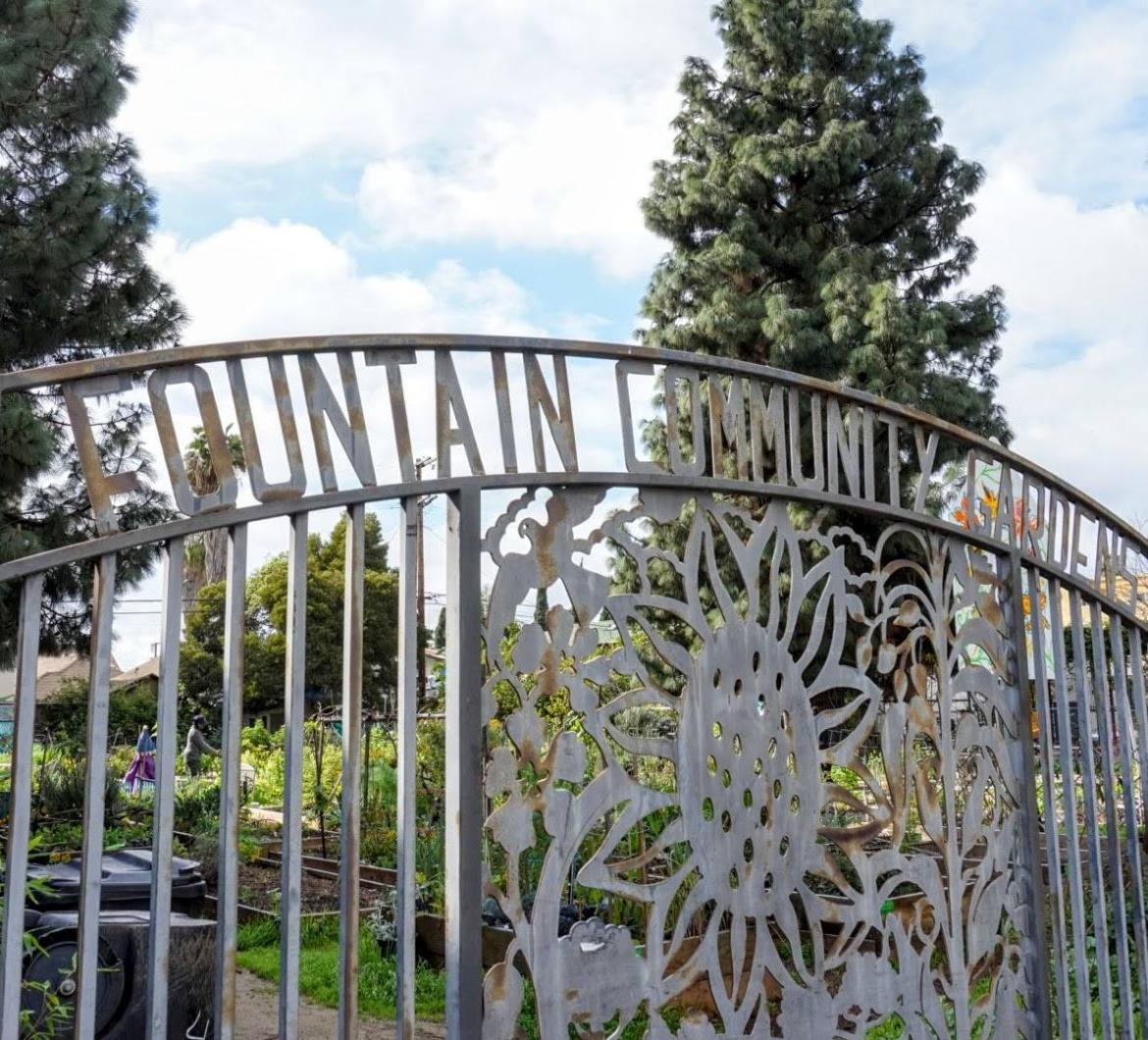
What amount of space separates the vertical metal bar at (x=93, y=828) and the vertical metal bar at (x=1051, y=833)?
2474 mm

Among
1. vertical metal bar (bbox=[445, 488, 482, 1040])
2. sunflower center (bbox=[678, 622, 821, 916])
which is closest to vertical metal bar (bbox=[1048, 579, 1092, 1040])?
sunflower center (bbox=[678, 622, 821, 916])

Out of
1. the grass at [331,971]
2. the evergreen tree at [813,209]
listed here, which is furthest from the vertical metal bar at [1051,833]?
the evergreen tree at [813,209]

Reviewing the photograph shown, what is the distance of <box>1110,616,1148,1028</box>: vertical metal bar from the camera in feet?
11.8

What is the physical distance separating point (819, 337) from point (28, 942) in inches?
395

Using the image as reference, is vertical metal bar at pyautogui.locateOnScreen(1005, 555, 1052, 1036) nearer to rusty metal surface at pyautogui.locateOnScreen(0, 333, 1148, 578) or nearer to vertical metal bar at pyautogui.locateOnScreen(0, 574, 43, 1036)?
rusty metal surface at pyautogui.locateOnScreen(0, 333, 1148, 578)

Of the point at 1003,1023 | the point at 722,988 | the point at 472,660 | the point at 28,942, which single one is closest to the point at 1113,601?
the point at 1003,1023

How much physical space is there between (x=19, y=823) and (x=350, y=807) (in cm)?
58

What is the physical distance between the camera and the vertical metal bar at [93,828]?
6.10ft

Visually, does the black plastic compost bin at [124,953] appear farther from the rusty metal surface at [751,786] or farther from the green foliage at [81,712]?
the rusty metal surface at [751,786]

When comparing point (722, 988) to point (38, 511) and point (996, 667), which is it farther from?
point (38, 511)

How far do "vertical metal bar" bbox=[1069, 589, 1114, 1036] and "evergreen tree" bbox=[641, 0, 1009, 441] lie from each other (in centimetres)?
851

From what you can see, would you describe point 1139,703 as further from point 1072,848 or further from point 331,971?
point 331,971

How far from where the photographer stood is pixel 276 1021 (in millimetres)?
5188

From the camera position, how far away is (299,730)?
6.88 ft
